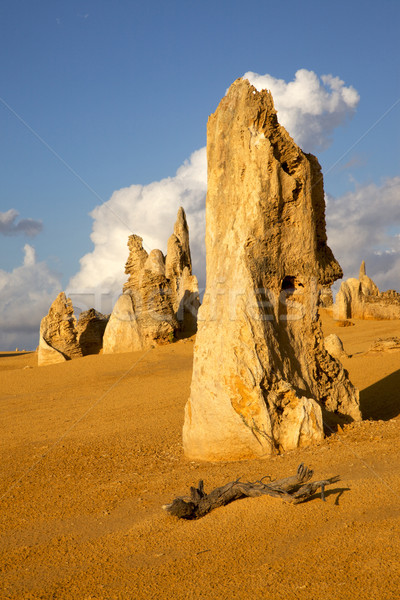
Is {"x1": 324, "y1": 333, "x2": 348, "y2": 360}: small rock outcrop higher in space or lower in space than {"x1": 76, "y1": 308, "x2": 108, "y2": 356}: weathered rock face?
lower

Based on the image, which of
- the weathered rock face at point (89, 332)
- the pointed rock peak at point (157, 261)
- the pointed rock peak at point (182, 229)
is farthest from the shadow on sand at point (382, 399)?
the pointed rock peak at point (182, 229)

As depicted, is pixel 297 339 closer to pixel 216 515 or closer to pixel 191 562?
pixel 216 515

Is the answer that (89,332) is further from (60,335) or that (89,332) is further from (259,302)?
(259,302)

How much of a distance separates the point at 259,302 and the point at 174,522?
2528mm

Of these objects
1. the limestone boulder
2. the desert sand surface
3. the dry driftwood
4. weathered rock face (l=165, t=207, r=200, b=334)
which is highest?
weathered rock face (l=165, t=207, r=200, b=334)

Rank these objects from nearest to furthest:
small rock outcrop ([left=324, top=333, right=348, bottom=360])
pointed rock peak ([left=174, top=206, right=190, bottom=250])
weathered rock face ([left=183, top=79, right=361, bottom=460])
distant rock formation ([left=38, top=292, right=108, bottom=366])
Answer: weathered rock face ([left=183, top=79, right=361, bottom=460]) → small rock outcrop ([left=324, top=333, right=348, bottom=360]) → distant rock formation ([left=38, top=292, right=108, bottom=366]) → pointed rock peak ([left=174, top=206, right=190, bottom=250])

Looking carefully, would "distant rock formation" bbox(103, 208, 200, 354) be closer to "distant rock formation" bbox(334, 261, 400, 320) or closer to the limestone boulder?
the limestone boulder

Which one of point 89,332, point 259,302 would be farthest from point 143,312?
point 259,302

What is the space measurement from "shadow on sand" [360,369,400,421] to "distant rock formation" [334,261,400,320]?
10.5 metres

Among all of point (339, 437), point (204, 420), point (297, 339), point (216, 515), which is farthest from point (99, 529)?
point (297, 339)

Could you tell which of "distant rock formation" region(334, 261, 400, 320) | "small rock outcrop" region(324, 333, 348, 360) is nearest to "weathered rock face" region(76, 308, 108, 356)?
"small rock outcrop" region(324, 333, 348, 360)

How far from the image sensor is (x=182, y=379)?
10977mm

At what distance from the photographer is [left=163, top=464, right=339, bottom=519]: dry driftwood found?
11.4 ft

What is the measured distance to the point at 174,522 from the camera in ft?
11.9
